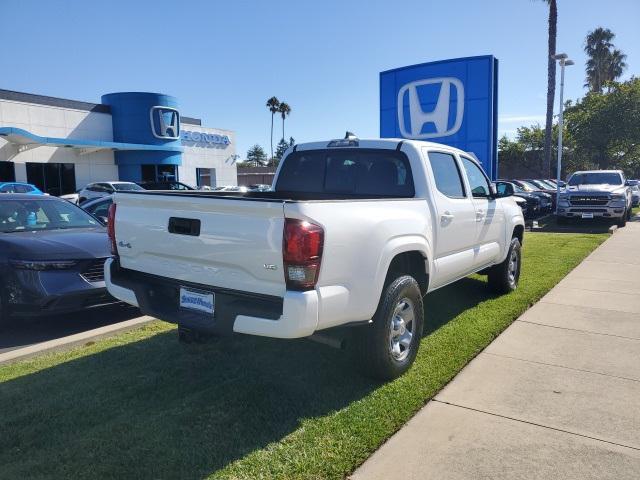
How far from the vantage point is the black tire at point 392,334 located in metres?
3.68

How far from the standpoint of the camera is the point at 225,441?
3.09 m

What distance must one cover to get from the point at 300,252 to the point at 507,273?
15.0 feet

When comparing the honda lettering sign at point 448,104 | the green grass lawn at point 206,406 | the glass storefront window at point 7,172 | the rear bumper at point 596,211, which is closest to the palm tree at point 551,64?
the rear bumper at point 596,211

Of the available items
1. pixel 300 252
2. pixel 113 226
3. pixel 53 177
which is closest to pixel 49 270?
pixel 113 226

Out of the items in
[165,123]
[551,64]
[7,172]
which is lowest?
[7,172]

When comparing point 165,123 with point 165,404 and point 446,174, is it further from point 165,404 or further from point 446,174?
point 165,404

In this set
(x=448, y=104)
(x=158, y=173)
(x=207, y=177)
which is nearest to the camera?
(x=448, y=104)

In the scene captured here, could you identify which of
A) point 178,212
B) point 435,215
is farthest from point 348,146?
point 178,212

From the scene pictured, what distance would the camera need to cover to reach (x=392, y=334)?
3.90 metres

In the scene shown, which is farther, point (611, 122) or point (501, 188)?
point (611, 122)

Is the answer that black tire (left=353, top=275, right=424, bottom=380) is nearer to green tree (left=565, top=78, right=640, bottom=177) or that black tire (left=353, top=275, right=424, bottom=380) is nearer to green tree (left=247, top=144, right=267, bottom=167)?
green tree (left=565, top=78, right=640, bottom=177)

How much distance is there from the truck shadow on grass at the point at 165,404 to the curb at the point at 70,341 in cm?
55

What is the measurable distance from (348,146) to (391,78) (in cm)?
922

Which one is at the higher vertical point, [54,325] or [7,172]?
[7,172]
